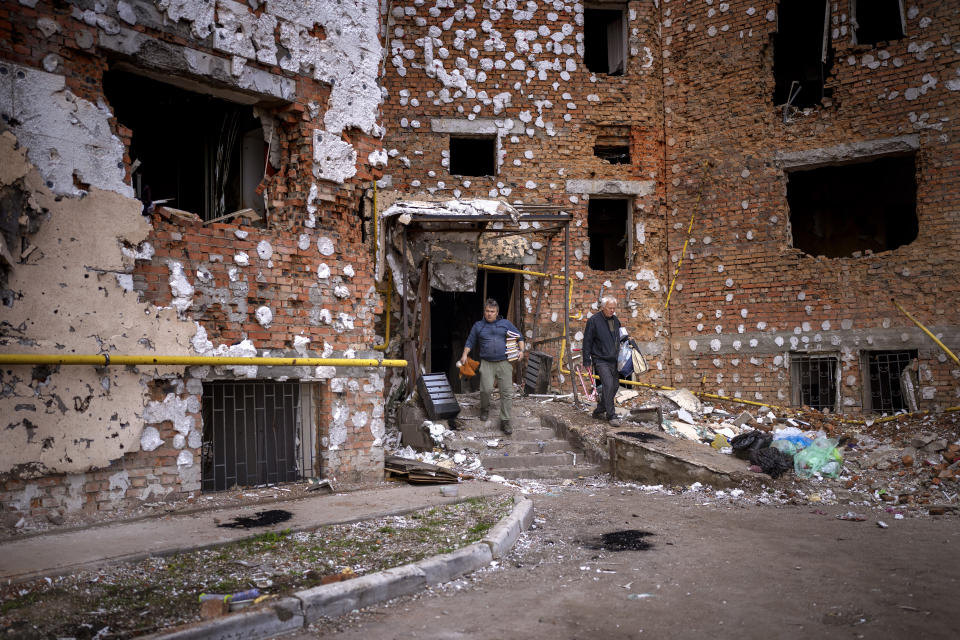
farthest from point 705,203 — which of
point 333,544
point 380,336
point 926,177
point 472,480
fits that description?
point 333,544

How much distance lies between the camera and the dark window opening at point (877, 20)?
1538cm

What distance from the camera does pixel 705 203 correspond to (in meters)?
15.1

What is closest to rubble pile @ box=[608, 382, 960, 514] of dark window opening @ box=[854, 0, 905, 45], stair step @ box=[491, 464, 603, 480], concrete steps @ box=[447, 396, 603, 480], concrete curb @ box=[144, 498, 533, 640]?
concrete steps @ box=[447, 396, 603, 480]

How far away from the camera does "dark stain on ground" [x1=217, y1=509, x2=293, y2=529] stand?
640cm

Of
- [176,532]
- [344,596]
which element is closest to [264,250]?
[176,532]

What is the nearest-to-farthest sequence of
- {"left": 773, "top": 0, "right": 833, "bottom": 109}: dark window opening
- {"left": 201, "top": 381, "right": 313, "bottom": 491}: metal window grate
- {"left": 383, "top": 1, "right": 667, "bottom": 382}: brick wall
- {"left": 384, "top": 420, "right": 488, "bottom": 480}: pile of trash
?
{"left": 201, "top": 381, "right": 313, "bottom": 491}: metal window grate, {"left": 384, "top": 420, "right": 488, "bottom": 480}: pile of trash, {"left": 383, "top": 1, "right": 667, "bottom": 382}: brick wall, {"left": 773, "top": 0, "right": 833, "bottom": 109}: dark window opening

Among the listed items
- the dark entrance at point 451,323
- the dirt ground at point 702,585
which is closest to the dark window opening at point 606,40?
the dark entrance at point 451,323

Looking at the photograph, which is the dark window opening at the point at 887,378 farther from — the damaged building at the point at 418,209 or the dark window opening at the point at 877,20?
the dark window opening at the point at 877,20

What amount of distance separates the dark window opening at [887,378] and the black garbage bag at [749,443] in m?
4.32

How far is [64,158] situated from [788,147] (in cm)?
1271

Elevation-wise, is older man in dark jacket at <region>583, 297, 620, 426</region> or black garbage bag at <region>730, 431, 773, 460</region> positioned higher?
older man in dark jacket at <region>583, 297, 620, 426</region>

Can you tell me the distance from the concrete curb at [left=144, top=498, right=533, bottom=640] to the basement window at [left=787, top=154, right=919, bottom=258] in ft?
44.1

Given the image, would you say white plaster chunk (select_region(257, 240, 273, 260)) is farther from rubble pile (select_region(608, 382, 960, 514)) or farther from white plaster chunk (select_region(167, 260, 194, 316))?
rubble pile (select_region(608, 382, 960, 514))

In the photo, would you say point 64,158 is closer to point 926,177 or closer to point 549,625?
point 549,625
